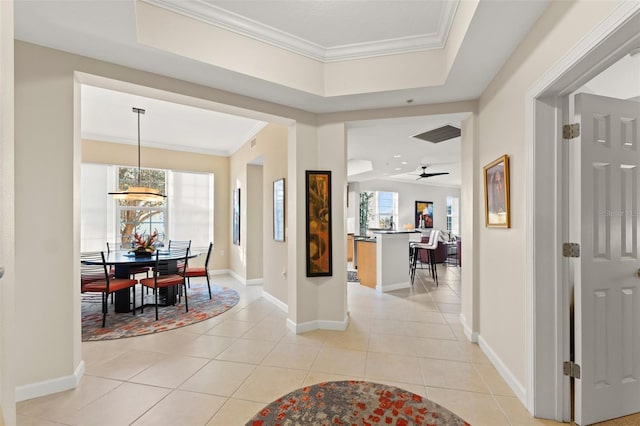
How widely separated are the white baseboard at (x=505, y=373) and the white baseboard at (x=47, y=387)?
3390 mm

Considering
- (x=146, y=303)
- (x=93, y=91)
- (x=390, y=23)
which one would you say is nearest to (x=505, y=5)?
(x=390, y=23)

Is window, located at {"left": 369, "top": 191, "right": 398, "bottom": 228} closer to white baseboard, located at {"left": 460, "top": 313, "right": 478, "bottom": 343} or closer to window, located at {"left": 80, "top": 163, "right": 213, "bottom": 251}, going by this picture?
window, located at {"left": 80, "top": 163, "right": 213, "bottom": 251}

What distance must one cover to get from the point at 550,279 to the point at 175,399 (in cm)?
277

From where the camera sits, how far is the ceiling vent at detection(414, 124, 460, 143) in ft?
14.9

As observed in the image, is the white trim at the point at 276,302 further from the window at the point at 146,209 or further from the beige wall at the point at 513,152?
the window at the point at 146,209

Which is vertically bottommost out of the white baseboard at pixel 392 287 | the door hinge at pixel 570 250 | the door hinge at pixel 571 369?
the white baseboard at pixel 392 287

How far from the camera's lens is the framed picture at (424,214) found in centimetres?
1123

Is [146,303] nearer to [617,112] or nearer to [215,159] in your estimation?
[215,159]

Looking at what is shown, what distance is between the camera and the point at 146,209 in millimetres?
6207

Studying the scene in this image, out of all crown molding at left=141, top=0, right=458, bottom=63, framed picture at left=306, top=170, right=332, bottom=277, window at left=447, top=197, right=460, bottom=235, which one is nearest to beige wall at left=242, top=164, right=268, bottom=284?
framed picture at left=306, top=170, right=332, bottom=277

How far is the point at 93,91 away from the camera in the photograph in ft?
12.2

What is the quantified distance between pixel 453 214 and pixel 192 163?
10254mm

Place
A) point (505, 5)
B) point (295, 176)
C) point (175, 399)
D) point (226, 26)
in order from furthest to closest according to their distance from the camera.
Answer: point (295, 176), point (226, 26), point (175, 399), point (505, 5)

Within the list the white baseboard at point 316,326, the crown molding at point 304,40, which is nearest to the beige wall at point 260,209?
the white baseboard at point 316,326
